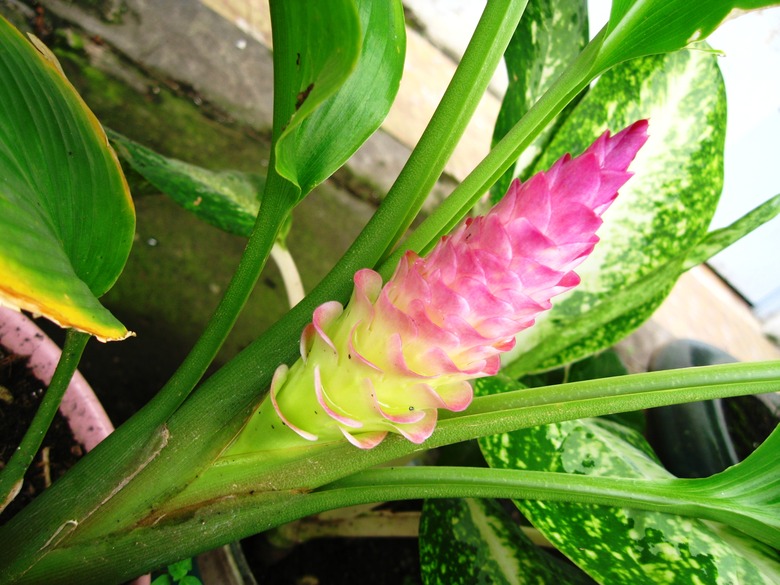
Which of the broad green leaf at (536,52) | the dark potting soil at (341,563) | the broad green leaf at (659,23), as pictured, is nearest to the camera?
the broad green leaf at (659,23)

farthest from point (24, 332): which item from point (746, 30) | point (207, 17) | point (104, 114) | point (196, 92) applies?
point (746, 30)

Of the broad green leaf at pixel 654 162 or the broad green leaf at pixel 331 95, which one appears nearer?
the broad green leaf at pixel 331 95

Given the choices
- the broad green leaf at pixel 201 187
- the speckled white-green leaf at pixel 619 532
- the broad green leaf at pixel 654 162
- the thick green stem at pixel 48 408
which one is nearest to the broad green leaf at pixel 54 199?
the thick green stem at pixel 48 408

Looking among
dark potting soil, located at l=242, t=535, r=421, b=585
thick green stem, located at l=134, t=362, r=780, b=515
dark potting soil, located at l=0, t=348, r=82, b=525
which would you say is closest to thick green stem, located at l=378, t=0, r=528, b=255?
thick green stem, located at l=134, t=362, r=780, b=515

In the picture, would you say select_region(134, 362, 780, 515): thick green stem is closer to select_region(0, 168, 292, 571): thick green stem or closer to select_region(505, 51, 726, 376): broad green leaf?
select_region(0, 168, 292, 571): thick green stem

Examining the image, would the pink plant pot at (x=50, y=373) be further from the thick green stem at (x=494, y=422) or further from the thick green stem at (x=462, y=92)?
the thick green stem at (x=462, y=92)

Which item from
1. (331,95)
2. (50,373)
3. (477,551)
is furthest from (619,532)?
(50,373)
